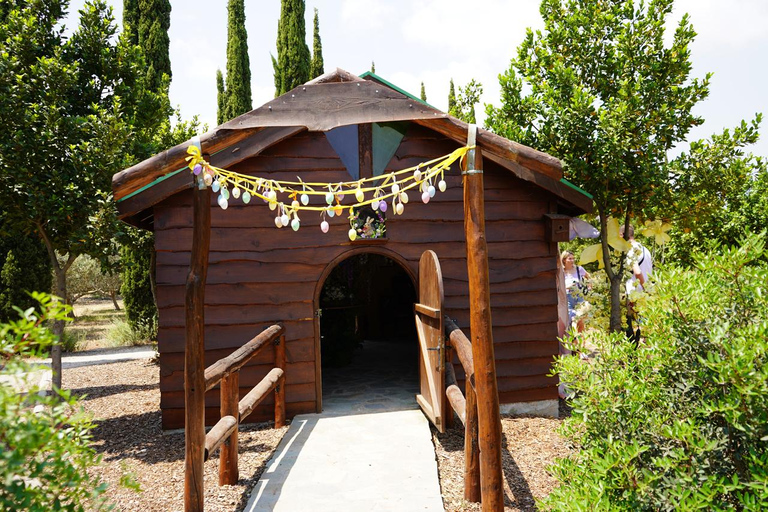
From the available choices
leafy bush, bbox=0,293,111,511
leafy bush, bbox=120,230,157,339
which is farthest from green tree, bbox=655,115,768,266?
leafy bush, bbox=120,230,157,339

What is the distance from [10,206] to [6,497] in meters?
6.67

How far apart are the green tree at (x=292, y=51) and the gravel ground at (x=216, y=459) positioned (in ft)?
58.0

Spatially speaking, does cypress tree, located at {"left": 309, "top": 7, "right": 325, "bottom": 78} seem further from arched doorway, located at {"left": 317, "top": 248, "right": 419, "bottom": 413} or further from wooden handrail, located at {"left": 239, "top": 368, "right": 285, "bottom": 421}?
wooden handrail, located at {"left": 239, "top": 368, "right": 285, "bottom": 421}

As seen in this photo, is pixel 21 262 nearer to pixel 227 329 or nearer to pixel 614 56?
pixel 227 329

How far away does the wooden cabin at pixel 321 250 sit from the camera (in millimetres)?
6547

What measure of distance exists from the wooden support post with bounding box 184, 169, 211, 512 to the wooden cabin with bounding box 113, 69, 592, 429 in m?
2.34

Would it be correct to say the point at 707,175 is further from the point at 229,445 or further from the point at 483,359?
the point at 229,445

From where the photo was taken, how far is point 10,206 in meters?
7.01

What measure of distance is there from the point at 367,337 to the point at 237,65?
14132 mm

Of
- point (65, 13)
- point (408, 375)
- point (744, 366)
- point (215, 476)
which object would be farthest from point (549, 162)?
point (65, 13)

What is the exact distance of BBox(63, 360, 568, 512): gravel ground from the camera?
460cm

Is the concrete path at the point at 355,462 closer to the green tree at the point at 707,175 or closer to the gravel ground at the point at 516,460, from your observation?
the gravel ground at the point at 516,460

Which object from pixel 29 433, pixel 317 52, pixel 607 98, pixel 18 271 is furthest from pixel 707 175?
pixel 317 52

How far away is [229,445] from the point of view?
4.77 m
